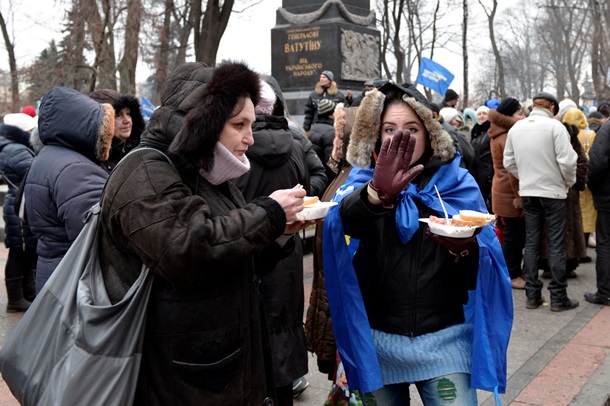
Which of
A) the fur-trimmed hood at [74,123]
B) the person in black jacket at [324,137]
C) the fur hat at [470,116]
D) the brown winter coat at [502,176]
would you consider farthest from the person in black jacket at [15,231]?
the fur hat at [470,116]

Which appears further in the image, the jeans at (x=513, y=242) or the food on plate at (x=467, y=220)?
the jeans at (x=513, y=242)

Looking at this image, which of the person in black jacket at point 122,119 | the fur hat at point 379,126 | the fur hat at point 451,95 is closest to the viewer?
the fur hat at point 379,126

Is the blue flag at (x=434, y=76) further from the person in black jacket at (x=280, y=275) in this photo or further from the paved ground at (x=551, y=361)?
the person in black jacket at (x=280, y=275)

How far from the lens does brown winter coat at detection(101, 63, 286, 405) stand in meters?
2.22

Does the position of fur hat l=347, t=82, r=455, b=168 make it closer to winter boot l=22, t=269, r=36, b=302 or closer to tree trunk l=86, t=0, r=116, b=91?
winter boot l=22, t=269, r=36, b=302

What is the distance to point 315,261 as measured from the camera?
454 cm

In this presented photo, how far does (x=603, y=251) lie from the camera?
24.4ft

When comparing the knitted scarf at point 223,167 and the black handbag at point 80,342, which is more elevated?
the knitted scarf at point 223,167

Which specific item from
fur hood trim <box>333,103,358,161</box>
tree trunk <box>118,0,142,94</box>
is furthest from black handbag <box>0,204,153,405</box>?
tree trunk <box>118,0,142,94</box>

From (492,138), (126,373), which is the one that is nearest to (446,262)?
(126,373)

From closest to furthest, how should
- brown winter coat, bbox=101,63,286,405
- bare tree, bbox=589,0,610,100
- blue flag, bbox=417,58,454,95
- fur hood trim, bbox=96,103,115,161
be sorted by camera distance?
brown winter coat, bbox=101,63,286,405 → fur hood trim, bbox=96,103,115,161 → blue flag, bbox=417,58,454,95 → bare tree, bbox=589,0,610,100

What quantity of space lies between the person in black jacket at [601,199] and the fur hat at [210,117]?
554cm

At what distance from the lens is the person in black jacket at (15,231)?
7227mm

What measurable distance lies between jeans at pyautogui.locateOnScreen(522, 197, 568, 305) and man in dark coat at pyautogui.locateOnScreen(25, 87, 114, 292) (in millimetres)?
4819
